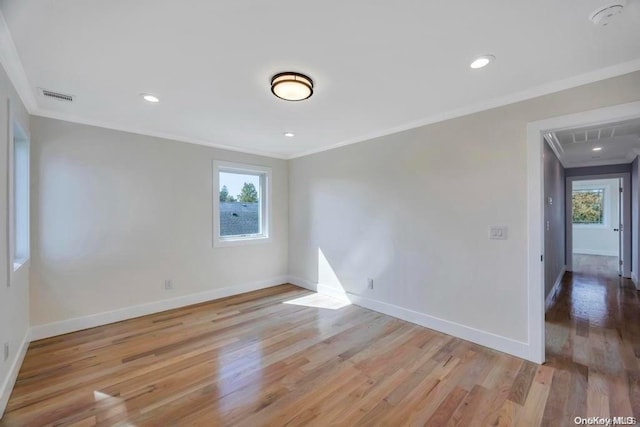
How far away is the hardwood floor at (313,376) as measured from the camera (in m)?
1.84

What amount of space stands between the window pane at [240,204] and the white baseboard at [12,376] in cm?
241

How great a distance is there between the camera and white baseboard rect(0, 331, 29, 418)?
1.84m

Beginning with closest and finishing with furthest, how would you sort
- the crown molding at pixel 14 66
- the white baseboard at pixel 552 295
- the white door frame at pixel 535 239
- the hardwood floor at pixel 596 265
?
the crown molding at pixel 14 66 < the white door frame at pixel 535 239 < the white baseboard at pixel 552 295 < the hardwood floor at pixel 596 265

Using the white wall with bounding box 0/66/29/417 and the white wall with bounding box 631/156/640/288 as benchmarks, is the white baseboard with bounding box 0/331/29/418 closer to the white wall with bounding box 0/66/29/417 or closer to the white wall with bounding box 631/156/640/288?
the white wall with bounding box 0/66/29/417

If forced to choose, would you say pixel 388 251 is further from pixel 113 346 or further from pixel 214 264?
pixel 113 346

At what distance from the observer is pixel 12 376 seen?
6.91 feet

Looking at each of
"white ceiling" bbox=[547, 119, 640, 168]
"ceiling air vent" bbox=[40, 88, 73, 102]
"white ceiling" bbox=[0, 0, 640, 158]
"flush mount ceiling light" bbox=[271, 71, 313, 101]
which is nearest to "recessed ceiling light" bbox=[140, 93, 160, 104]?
"white ceiling" bbox=[0, 0, 640, 158]

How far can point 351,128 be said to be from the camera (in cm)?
356

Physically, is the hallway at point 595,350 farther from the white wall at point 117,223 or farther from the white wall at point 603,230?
the white wall at point 603,230

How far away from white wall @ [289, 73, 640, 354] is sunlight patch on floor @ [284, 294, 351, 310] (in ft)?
0.70

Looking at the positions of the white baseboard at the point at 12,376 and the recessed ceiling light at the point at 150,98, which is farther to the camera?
the recessed ceiling light at the point at 150,98

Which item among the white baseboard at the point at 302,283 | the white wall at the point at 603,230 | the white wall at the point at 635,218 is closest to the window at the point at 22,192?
the white baseboard at the point at 302,283

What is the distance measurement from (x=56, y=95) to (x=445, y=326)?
4521mm

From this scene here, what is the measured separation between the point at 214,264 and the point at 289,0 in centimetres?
372
